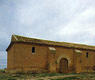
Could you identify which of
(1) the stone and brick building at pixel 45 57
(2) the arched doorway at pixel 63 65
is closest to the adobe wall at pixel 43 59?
(1) the stone and brick building at pixel 45 57

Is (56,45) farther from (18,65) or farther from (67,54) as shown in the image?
(18,65)

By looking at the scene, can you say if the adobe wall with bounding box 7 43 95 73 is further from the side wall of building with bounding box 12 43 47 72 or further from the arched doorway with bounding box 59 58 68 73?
the arched doorway with bounding box 59 58 68 73

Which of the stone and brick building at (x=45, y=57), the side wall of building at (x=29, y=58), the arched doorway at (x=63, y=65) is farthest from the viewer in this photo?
the arched doorway at (x=63, y=65)

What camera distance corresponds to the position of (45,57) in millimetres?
19984

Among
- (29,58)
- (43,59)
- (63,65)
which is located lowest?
(63,65)

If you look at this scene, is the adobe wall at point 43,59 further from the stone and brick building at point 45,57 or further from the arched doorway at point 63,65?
the arched doorway at point 63,65

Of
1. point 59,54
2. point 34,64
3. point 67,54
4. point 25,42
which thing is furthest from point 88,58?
point 25,42

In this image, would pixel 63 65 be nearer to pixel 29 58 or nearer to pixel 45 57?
pixel 45 57

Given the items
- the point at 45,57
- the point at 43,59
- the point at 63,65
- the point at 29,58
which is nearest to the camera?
the point at 29,58

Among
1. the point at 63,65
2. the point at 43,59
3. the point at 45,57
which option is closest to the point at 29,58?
the point at 43,59

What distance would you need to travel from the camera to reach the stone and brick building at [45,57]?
18156mm

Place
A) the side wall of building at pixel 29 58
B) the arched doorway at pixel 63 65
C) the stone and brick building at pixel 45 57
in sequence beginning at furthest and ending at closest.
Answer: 1. the arched doorway at pixel 63 65
2. the stone and brick building at pixel 45 57
3. the side wall of building at pixel 29 58

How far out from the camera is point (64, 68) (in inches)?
848

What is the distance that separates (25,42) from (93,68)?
14438 mm
